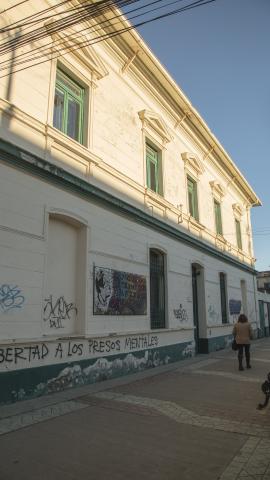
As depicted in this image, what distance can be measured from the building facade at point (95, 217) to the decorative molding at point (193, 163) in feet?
0.16

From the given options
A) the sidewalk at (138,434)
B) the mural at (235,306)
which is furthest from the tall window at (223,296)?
the sidewalk at (138,434)

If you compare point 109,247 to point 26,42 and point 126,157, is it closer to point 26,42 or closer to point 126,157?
point 126,157

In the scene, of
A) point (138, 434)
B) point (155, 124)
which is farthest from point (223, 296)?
point (138, 434)

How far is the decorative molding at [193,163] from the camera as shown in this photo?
1434cm

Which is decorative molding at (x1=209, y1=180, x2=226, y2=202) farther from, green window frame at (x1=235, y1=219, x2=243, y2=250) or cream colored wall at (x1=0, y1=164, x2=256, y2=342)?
cream colored wall at (x1=0, y1=164, x2=256, y2=342)

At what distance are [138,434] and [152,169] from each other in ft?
29.2

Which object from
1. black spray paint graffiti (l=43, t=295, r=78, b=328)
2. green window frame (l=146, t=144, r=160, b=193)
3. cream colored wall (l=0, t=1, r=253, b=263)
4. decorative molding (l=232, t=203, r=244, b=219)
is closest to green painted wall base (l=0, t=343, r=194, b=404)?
black spray paint graffiti (l=43, t=295, r=78, b=328)

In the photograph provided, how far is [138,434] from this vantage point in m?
4.89

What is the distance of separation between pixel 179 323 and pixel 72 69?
Result: 8177 millimetres

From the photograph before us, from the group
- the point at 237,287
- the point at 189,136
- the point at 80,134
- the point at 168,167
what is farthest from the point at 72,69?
the point at 237,287

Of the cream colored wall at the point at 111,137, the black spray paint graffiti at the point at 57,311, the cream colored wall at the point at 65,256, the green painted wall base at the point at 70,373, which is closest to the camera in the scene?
the green painted wall base at the point at 70,373

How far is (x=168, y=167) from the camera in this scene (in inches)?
512

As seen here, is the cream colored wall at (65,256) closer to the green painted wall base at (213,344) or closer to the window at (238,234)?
the green painted wall base at (213,344)

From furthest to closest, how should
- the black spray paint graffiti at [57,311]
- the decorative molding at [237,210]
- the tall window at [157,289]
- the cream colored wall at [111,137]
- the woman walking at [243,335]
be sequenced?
the decorative molding at [237,210]
the tall window at [157,289]
the woman walking at [243,335]
the black spray paint graffiti at [57,311]
the cream colored wall at [111,137]
